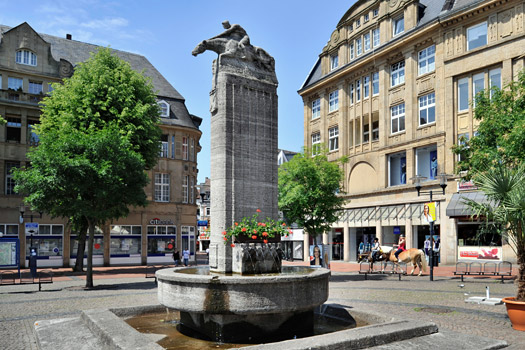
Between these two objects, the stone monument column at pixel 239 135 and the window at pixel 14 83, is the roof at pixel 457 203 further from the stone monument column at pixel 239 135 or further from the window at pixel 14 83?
the window at pixel 14 83

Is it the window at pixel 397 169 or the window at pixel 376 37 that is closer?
the window at pixel 397 169

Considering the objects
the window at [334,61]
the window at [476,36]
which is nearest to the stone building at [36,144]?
the window at [334,61]

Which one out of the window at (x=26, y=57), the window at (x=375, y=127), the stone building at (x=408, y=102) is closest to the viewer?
the stone building at (x=408, y=102)

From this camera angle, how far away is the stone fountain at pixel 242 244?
9039 mm

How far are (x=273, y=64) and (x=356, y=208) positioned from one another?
30.8 meters

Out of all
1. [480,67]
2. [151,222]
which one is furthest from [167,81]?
[480,67]

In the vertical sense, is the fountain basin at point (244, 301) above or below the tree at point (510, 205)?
below

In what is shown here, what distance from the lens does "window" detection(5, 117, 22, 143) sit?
39531mm

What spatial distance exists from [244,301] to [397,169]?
32386mm

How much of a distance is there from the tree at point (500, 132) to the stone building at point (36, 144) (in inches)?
1069

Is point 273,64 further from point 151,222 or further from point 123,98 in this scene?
point 151,222

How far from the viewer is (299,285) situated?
9.35m

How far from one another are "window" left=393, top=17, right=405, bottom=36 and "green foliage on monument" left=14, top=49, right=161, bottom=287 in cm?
2173

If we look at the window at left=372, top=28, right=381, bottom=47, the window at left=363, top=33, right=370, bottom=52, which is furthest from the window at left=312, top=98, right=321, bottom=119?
the window at left=372, top=28, right=381, bottom=47
